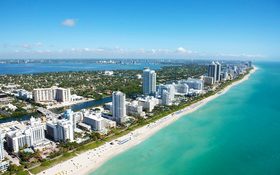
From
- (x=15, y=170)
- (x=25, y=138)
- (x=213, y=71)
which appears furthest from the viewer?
(x=213, y=71)

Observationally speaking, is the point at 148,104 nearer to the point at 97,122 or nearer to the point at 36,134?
the point at 97,122

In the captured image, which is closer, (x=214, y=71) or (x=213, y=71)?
(x=214, y=71)

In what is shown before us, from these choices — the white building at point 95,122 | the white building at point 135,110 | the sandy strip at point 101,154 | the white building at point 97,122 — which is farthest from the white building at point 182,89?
the white building at point 95,122

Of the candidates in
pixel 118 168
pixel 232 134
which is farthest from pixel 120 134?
pixel 232 134

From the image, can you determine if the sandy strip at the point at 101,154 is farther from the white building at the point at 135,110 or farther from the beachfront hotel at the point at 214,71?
the beachfront hotel at the point at 214,71

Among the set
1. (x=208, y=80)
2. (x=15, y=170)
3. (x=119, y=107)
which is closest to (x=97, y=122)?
(x=119, y=107)

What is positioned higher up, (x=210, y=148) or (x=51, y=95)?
(x=51, y=95)
